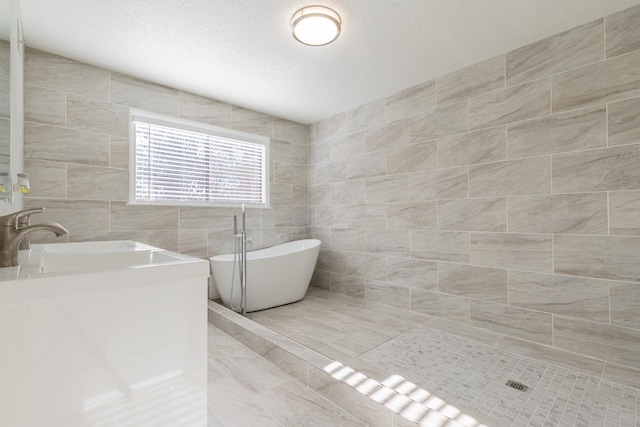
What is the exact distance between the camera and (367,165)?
327 cm

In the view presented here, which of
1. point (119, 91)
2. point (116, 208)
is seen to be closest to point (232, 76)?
point (119, 91)

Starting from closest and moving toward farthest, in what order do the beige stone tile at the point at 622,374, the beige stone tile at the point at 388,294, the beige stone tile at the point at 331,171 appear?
the beige stone tile at the point at 622,374
the beige stone tile at the point at 388,294
the beige stone tile at the point at 331,171

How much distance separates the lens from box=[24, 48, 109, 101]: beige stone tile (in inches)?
87.9

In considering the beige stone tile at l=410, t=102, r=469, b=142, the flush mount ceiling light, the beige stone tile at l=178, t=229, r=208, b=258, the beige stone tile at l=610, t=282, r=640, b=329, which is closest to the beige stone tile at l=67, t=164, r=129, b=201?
the beige stone tile at l=178, t=229, r=208, b=258

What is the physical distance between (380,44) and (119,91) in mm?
2301

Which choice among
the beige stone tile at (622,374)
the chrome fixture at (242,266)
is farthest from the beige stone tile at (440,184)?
the chrome fixture at (242,266)

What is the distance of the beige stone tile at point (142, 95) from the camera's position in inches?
102

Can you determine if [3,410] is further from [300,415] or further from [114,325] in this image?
[300,415]

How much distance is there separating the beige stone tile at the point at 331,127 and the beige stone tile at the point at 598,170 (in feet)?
7.13

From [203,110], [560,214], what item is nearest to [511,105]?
[560,214]

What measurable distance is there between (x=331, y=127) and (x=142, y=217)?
2366mm

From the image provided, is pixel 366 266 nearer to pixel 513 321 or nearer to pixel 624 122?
pixel 513 321

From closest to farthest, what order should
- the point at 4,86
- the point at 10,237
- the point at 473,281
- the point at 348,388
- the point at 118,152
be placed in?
the point at 10,237 → the point at 4,86 → the point at 348,388 → the point at 473,281 → the point at 118,152

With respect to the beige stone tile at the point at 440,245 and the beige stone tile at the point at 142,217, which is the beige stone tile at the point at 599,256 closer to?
the beige stone tile at the point at 440,245
